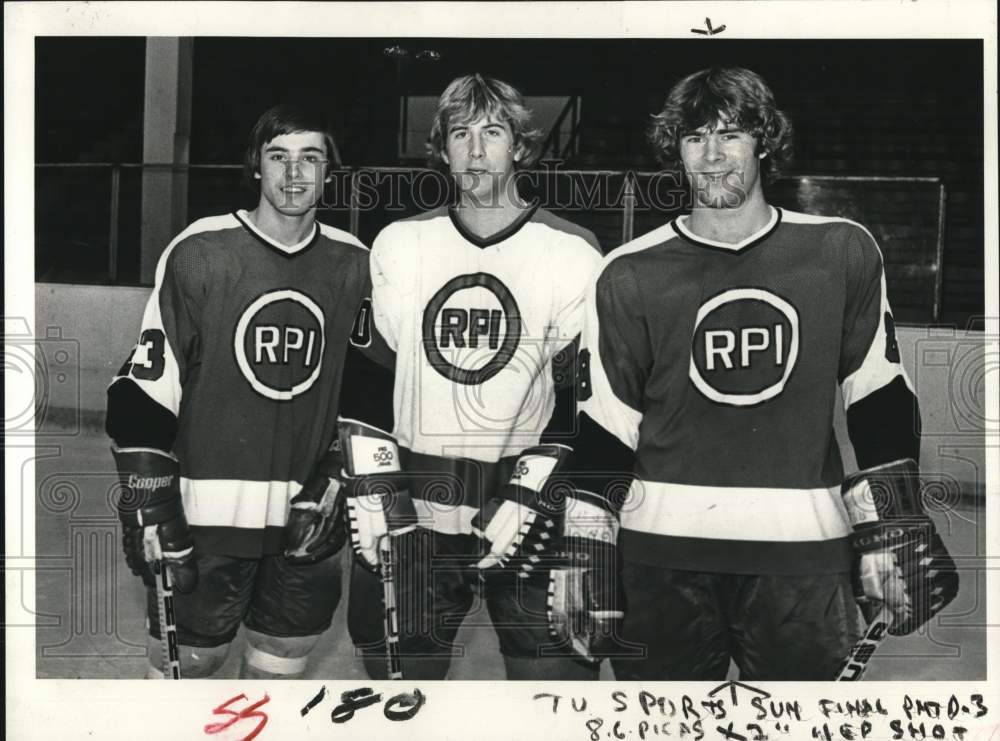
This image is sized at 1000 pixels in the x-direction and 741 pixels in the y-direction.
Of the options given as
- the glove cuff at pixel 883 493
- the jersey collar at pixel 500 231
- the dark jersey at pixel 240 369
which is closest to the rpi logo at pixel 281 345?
the dark jersey at pixel 240 369

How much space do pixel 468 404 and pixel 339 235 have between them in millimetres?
520

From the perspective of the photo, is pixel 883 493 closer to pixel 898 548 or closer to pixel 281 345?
pixel 898 548

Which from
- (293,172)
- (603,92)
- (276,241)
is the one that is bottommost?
(276,241)

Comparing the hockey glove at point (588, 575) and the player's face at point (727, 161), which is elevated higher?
the player's face at point (727, 161)

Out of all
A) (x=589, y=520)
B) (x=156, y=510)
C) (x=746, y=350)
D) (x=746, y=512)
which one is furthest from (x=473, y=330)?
(x=156, y=510)

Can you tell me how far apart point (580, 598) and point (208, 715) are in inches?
37.2

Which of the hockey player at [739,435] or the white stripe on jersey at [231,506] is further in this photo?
the white stripe on jersey at [231,506]

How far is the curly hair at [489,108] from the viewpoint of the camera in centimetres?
273

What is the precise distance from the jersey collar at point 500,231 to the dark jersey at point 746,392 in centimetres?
28

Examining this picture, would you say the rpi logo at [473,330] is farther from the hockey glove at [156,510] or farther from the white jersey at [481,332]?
the hockey glove at [156,510]

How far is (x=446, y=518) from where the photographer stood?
2.73 metres

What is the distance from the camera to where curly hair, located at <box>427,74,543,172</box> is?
8.95 feet

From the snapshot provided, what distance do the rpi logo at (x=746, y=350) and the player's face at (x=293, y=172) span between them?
987 millimetres

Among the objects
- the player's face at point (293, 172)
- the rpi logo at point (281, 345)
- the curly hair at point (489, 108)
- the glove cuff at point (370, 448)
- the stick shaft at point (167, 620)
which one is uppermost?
the curly hair at point (489, 108)
